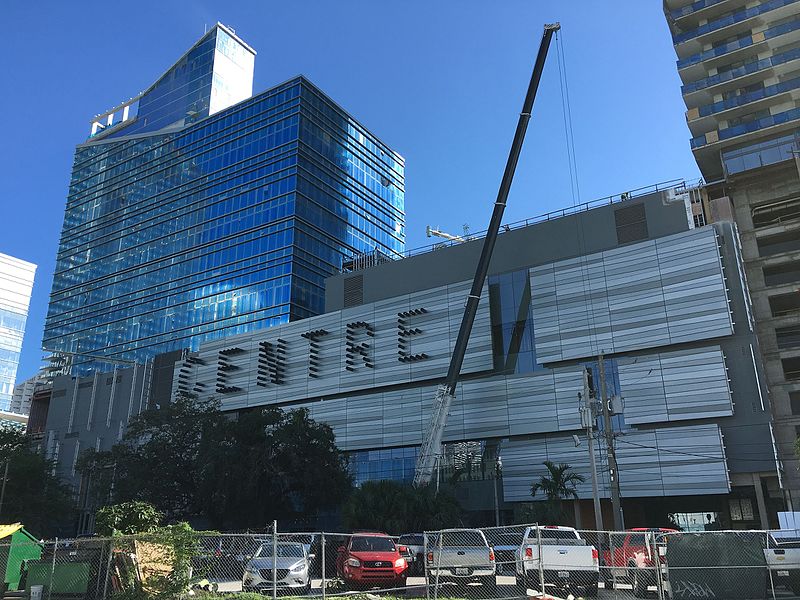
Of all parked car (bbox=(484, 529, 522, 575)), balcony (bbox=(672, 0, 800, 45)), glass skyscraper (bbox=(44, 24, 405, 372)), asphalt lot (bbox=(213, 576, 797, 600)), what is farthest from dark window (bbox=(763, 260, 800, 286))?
glass skyscraper (bbox=(44, 24, 405, 372))

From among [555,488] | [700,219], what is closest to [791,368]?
[700,219]

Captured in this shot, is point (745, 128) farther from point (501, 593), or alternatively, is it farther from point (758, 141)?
point (501, 593)

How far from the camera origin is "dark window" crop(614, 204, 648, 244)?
5459 centimetres

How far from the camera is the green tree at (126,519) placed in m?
Answer: 19.4

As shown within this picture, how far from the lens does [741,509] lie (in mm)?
49062

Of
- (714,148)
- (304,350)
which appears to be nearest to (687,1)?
(714,148)

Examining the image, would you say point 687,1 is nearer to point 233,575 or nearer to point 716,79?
point 716,79

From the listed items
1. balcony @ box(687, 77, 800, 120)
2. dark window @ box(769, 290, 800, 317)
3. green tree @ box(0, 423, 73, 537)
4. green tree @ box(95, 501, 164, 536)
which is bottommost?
green tree @ box(95, 501, 164, 536)

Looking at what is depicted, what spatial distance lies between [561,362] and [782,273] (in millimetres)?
21204

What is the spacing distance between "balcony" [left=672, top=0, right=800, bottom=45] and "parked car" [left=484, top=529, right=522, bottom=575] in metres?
58.8

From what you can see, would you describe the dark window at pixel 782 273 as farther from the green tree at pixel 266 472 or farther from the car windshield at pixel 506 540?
the car windshield at pixel 506 540

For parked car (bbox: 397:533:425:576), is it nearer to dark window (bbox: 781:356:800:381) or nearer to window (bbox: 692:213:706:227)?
dark window (bbox: 781:356:800:381)

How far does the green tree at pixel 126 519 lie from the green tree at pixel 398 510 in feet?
69.1

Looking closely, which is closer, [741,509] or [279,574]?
[279,574]
